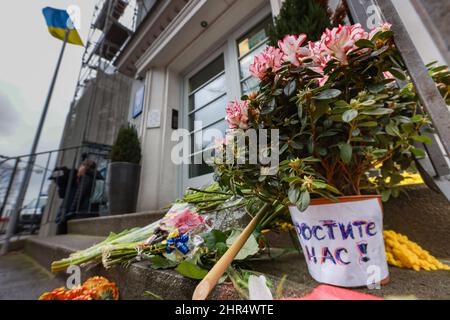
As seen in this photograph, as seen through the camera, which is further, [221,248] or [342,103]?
[221,248]

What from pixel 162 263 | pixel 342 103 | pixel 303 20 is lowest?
pixel 162 263

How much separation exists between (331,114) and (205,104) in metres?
2.36

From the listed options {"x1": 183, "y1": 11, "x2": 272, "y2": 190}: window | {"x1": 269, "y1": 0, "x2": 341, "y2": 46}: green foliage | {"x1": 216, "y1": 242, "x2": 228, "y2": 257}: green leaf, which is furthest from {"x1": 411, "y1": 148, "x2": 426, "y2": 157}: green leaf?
{"x1": 183, "y1": 11, "x2": 272, "y2": 190}: window

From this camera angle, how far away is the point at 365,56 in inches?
16.9

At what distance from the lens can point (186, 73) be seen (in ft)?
10.1

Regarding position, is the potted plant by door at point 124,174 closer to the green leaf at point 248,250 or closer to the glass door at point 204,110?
the glass door at point 204,110

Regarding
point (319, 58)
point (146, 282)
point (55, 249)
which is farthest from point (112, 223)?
point (319, 58)

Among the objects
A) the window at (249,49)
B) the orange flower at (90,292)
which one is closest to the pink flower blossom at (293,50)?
the orange flower at (90,292)

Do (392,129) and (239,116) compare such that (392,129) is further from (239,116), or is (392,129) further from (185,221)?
(185,221)

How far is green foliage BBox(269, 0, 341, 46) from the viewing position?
1.08m

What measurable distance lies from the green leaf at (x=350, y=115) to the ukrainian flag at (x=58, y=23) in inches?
203

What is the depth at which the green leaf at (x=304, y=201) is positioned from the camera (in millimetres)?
383

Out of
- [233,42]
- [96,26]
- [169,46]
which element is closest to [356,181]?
[233,42]
